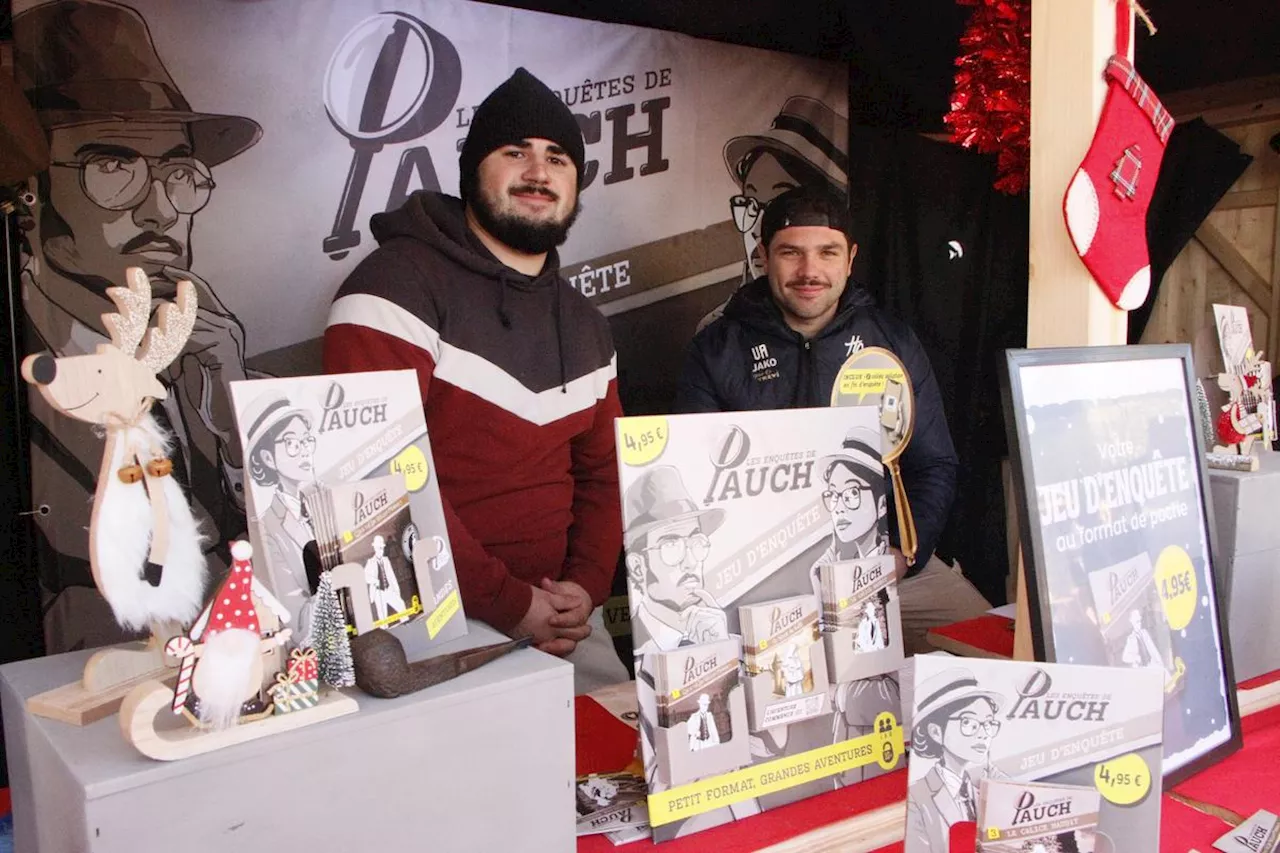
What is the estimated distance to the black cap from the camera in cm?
231

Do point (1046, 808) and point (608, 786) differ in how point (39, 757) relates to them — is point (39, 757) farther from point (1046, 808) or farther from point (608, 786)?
point (1046, 808)

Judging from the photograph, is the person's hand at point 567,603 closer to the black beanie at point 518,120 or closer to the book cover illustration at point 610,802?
the book cover illustration at point 610,802

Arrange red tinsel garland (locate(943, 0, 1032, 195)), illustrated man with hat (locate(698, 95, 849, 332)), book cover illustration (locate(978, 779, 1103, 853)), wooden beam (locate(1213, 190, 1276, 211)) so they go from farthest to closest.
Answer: illustrated man with hat (locate(698, 95, 849, 332)), wooden beam (locate(1213, 190, 1276, 211)), red tinsel garland (locate(943, 0, 1032, 195)), book cover illustration (locate(978, 779, 1103, 853))

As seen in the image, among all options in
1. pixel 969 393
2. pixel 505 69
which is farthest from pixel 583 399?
pixel 969 393

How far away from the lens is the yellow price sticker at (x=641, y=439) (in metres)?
0.90

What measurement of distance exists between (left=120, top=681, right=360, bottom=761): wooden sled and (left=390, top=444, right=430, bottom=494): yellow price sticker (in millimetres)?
274

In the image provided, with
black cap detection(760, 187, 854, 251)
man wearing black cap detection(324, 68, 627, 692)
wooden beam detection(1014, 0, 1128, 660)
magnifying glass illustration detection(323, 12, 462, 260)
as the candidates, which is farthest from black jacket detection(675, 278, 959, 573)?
wooden beam detection(1014, 0, 1128, 660)

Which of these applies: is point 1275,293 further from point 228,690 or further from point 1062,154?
point 228,690

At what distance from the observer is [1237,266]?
2.89 meters

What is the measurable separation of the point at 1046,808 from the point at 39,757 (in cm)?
86

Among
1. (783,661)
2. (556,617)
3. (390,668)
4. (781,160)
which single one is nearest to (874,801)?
(783,661)

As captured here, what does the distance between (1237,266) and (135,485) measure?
3256mm

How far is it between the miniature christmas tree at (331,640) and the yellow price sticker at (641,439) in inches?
12.2

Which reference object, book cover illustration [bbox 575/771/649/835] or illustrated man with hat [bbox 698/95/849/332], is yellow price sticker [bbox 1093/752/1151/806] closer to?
book cover illustration [bbox 575/771/649/835]
